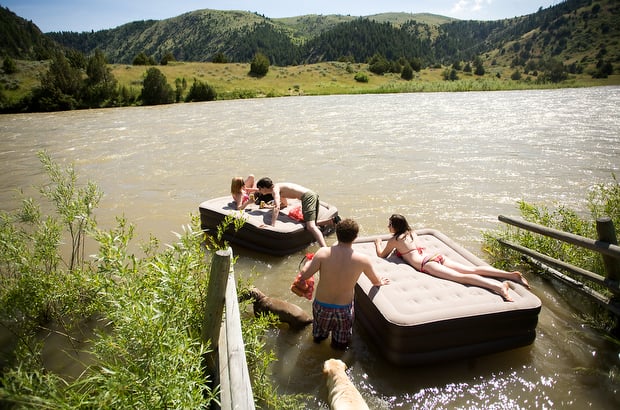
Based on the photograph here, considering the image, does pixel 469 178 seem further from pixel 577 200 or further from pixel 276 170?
pixel 276 170

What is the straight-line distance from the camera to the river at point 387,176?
4113 mm

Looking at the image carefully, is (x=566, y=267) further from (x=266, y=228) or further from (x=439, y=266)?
(x=266, y=228)

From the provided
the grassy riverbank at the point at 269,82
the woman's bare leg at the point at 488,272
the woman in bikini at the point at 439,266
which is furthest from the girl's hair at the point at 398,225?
the grassy riverbank at the point at 269,82

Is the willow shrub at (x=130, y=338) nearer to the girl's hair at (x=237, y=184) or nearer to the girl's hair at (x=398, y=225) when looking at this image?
the girl's hair at (x=398, y=225)

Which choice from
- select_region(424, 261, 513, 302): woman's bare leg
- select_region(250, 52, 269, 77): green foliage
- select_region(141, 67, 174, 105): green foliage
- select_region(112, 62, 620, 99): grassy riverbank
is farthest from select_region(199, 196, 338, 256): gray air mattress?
select_region(250, 52, 269, 77): green foliage

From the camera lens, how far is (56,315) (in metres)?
4.61

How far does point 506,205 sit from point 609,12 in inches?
6606

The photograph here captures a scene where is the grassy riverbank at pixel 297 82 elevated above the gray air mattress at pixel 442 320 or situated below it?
above

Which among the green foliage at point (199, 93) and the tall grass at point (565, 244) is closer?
the tall grass at point (565, 244)

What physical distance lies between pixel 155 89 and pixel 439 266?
41751mm

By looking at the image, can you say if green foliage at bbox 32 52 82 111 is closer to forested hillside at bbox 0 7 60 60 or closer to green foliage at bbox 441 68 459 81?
green foliage at bbox 441 68 459 81

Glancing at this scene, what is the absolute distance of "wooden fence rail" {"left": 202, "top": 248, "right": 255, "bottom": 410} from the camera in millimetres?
2434

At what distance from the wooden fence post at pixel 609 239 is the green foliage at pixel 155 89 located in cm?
4231

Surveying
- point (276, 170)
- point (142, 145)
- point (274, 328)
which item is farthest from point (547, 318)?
point (142, 145)
